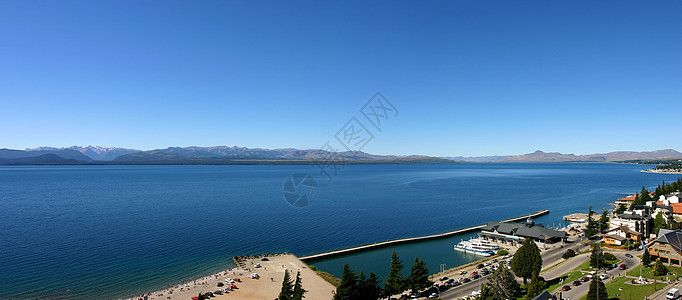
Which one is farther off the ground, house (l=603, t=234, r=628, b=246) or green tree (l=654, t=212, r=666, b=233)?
green tree (l=654, t=212, r=666, b=233)

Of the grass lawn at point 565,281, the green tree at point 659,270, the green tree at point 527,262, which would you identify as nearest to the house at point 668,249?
the green tree at point 659,270

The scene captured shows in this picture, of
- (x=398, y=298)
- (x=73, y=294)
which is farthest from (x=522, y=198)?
(x=73, y=294)

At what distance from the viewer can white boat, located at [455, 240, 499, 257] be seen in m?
35.1

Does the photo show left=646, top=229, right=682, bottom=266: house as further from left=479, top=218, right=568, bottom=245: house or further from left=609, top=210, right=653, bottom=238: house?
left=479, top=218, right=568, bottom=245: house

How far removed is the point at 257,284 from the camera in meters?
26.2

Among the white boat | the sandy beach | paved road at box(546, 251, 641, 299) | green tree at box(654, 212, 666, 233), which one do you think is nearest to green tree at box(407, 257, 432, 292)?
the sandy beach

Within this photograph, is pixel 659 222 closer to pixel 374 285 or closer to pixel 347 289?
pixel 374 285

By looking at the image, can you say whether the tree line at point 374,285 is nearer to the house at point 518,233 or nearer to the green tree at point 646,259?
the green tree at point 646,259

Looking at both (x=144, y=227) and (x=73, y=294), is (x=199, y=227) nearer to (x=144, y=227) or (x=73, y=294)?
(x=144, y=227)

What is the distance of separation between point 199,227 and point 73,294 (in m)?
20.7

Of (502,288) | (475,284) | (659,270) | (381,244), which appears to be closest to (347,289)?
(502,288)

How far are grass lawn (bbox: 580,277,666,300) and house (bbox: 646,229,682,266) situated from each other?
5891 millimetres

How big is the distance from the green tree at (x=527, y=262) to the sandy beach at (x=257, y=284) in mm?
13647

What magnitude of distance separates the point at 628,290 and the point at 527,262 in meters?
5.58
